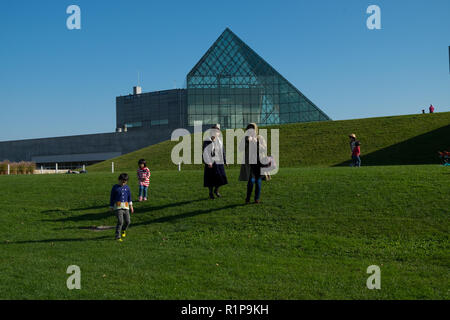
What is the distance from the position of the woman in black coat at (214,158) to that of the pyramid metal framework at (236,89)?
144ft

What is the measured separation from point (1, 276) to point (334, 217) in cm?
651

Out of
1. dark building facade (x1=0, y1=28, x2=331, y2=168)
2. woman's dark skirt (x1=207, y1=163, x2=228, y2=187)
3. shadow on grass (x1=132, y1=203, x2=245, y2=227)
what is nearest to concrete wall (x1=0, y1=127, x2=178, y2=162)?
dark building facade (x1=0, y1=28, x2=331, y2=168)

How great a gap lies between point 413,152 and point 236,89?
36.1 m

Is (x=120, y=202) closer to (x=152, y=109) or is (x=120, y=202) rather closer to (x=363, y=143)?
(x=363, y=143)

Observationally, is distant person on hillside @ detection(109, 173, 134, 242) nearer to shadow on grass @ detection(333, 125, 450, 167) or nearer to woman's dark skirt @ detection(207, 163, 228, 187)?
woman's dark skirt @ detection(207, 163, 228, 187)

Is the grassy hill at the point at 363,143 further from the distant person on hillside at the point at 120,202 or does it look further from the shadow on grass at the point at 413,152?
the distant person on hillside at the point at 120,202

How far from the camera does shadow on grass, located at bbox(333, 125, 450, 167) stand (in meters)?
25.7

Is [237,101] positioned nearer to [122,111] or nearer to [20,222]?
[122,111]

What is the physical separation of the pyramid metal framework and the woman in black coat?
4394cm

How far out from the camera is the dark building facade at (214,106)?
186 ft

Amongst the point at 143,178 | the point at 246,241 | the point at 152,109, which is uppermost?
the point at 152,109

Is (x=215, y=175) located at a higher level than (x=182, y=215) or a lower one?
higher

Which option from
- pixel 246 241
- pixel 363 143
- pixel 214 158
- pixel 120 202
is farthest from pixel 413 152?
pixel 120 202

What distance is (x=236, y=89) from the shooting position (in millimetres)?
59969
